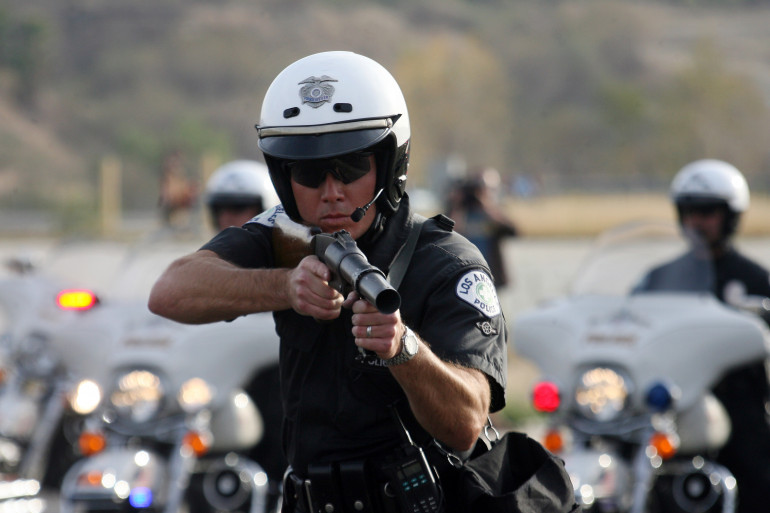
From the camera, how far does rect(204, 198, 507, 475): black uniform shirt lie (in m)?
2.82

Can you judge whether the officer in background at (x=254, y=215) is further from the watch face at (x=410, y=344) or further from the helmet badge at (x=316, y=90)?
the watch face at (x=410, y=344)

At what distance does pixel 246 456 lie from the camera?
5.77 metres

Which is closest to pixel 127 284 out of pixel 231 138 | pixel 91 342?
pixel 91 342

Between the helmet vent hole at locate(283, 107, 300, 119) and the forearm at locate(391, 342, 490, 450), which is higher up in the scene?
the helmet vent hole at locate(283, 107, 300, 119)

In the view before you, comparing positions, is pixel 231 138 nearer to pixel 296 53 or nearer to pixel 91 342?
pixel 296 53

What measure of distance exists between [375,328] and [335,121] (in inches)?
27.9

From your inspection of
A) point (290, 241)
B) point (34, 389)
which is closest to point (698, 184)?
point (34, 389)

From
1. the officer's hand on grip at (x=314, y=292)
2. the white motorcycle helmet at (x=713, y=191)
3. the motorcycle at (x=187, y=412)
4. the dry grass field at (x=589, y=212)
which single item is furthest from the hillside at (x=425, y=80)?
the officer's hand on grip at (x=314, y=292)

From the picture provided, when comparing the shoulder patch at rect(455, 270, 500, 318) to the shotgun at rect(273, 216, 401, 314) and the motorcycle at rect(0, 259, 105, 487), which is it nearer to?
the shotgun at rect(273, 216, 401, 314)

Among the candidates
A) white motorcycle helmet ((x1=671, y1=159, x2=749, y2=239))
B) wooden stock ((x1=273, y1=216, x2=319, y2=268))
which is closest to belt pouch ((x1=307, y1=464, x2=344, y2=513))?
wooden stock ((x1=273, y1=216, x2=319, y2=268))

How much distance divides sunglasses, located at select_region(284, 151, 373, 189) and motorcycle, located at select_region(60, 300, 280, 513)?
256cm

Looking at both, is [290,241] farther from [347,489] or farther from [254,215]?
[254,215]

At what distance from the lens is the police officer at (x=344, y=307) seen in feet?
9.27

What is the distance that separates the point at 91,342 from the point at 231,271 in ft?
11.2
